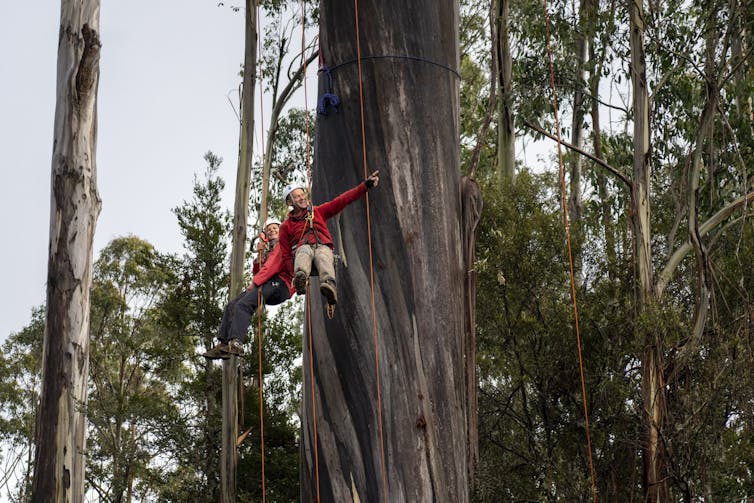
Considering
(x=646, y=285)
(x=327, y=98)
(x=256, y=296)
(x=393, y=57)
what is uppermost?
(x=646, y=285)

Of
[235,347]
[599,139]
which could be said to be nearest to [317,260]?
[235,347]

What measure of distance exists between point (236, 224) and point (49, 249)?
6.53 meters

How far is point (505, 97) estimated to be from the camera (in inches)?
525

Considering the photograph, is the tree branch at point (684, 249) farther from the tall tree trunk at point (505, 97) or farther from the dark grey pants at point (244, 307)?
the dark grey pants at point (244, 307)

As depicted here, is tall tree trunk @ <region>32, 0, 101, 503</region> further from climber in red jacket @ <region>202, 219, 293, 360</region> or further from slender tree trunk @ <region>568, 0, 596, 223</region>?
slender tree trunk @ <region>568, 0, 596, 223</region>

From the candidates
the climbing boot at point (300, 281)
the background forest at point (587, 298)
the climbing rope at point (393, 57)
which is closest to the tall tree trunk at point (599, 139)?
the background forest at point (587, 298)

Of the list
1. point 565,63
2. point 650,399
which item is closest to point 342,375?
point 650,399

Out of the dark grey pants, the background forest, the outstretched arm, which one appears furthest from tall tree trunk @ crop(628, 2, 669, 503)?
the outstretched arm

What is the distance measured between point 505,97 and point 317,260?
8265 millimetres

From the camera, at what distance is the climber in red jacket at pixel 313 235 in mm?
5441

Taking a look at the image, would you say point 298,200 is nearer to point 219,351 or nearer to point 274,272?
point 274,272

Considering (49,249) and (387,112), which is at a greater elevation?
(49,249)

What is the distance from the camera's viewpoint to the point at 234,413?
14805 mm

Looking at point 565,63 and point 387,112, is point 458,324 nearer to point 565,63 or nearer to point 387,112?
point 387,112
